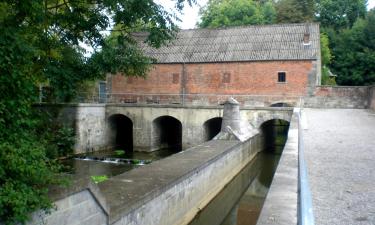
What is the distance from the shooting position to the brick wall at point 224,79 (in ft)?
98.2

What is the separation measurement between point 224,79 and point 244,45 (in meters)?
3.32

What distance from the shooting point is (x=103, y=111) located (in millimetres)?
27562

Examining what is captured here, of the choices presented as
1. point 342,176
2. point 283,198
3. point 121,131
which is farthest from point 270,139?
point 283,198

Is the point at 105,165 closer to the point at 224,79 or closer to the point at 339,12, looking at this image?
the point at 224,79

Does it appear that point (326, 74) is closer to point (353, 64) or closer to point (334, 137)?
point (353, 64)

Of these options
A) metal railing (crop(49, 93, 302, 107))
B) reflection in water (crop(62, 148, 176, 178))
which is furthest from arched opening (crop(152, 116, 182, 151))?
metal railing (crop(49, 93, 302, 107))

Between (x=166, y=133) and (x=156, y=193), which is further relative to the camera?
(x=166, y=133)

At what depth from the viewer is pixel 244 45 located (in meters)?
32.8

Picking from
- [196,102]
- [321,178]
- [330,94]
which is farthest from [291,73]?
[321,178]

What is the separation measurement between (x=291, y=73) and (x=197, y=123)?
8.53 meters

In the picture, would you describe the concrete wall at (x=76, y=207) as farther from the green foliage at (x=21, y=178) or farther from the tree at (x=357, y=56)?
the tree at (x=357, y=56)

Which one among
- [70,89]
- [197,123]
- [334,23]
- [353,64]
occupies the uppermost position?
[334,23]

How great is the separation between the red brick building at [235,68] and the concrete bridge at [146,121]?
4061mm

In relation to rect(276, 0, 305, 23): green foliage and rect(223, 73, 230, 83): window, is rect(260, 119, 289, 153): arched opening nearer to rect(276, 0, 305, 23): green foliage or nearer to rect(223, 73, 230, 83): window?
rect(223, 73, 230, 83): window
